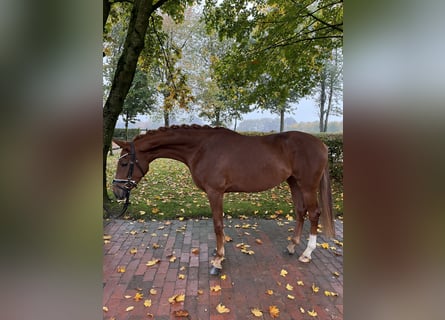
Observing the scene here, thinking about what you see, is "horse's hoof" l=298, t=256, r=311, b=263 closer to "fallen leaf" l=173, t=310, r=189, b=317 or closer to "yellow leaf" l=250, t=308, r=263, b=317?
"yellow leaf" l=250, t=308, r=263, b=317

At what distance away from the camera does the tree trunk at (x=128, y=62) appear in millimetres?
4531

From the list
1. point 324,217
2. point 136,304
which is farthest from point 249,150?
point 136,304

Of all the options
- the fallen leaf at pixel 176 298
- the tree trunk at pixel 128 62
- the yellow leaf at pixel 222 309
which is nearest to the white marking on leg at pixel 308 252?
the yellow leaf at pixel 222 309

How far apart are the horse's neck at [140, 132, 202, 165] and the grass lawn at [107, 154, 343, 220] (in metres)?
2.11

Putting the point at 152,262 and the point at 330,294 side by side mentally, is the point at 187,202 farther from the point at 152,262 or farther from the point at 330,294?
the point at 330,294

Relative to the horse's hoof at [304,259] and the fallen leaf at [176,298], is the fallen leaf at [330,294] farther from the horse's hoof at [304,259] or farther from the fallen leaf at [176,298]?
the fallen leaf at [176,298]

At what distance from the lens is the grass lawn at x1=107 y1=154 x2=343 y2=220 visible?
17.1ft

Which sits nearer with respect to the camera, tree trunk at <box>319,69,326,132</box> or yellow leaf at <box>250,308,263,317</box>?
yellow leaf at <box>250,308,263,317</box>

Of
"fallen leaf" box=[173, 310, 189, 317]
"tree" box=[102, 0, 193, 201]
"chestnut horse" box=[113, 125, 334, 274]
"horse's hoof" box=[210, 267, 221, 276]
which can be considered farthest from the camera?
"tree" box=[102, 0, 193, 201]

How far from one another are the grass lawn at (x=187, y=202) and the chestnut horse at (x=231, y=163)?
1793 mm

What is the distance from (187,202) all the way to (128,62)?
2.91 m

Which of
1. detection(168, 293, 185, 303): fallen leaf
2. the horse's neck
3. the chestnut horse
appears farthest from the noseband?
detection(168, 293, 185, 303): fallen leaf

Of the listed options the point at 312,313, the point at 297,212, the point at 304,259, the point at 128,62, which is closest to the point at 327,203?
the point at 297,212
